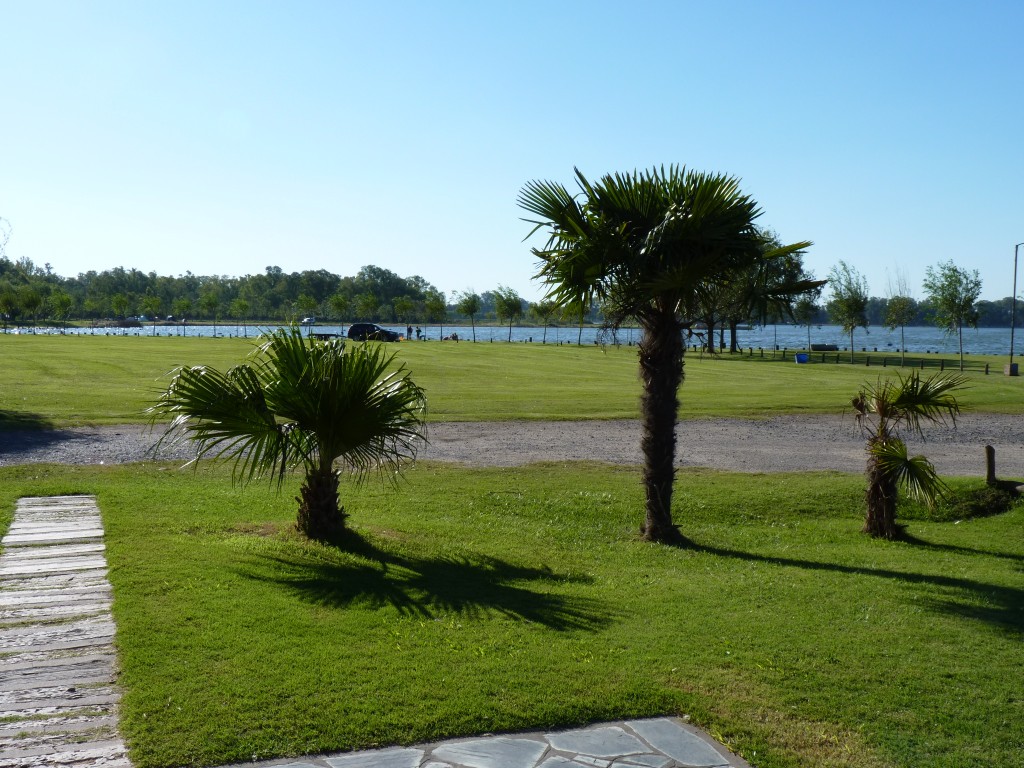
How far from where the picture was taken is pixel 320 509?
31.6ft

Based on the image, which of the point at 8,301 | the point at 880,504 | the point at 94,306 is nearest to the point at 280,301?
the point at 94,306

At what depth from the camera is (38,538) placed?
9.09 metres

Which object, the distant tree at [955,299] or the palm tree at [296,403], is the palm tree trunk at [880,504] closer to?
the palm tree at [296,403]

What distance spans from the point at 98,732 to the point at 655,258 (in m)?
7.64

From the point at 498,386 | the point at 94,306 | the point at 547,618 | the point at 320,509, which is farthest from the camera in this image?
the point at 94,306

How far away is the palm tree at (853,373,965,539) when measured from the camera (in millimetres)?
11555

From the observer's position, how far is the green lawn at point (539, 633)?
16.8 ft

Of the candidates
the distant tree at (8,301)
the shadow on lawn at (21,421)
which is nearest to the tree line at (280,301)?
the distant tree at (8,301)

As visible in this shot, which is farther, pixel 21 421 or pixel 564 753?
pixel 21 421

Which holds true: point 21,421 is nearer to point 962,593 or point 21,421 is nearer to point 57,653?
point 57,653

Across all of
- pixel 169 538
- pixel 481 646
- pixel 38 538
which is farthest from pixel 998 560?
pixel 38 538

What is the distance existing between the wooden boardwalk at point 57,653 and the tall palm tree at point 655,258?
5.96 meters

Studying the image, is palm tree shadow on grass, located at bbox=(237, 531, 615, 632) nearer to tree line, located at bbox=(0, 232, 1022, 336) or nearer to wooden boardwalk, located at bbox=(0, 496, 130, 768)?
wooden boardwalk, located at bbox=(0, 496, 130, 768)

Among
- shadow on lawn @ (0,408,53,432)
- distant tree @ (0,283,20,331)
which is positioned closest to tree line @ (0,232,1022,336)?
distant tree @ (0,283,20,331)
